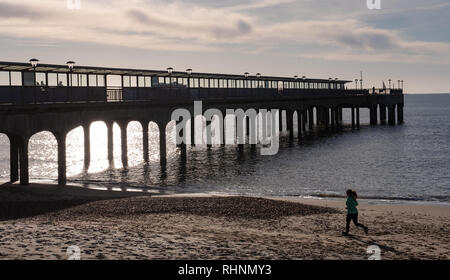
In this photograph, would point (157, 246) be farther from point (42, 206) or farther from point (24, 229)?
point (42, 206)

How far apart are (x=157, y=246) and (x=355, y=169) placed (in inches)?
1303

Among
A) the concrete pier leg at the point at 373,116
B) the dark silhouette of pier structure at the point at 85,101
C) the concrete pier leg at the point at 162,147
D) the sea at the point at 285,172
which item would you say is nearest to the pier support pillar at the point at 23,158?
the dark silhouette of pier structure at the point at 85,101

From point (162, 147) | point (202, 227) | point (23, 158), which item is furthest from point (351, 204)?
point (162, 147)

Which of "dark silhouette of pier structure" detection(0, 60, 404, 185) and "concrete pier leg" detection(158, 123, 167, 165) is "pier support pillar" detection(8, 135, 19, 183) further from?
"concrete pier leg" detection(158, 123, 167, 165)

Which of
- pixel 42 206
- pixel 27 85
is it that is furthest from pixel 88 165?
pixel 42 206

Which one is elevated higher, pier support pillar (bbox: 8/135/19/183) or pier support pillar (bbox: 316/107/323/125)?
pier support pillar (bbox: 316/107/323/125)

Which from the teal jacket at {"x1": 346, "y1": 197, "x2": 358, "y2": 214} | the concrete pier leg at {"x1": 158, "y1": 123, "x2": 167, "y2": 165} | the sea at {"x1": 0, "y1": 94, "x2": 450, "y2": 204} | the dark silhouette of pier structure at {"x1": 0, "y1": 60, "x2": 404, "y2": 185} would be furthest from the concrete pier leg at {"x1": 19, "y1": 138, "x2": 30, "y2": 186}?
the teal jacket at {"x1": 346, "y1": 197, "x2": 358, "y2": 214}

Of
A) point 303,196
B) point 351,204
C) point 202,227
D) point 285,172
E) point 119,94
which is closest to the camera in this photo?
point 351,204

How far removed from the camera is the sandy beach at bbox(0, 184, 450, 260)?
15.3 m

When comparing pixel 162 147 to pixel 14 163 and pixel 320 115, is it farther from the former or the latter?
pixel 320 115

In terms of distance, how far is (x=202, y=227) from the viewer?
2053 centimetres

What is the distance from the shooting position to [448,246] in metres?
18.2

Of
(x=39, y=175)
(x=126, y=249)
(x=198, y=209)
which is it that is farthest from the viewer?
(x=39, y=175)

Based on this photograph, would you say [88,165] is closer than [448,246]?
No
